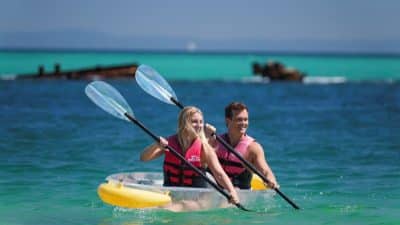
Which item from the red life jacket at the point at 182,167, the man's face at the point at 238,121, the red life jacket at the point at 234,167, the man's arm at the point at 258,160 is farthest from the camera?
the red life jacket at the point at 234,167

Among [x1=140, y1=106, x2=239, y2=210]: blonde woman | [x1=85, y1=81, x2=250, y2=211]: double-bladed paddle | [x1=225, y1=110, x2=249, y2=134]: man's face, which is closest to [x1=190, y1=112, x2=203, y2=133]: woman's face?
[x1=140, y1=106, x2=239, y2=210]: blonde woman

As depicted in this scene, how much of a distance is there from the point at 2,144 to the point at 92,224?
9.01m

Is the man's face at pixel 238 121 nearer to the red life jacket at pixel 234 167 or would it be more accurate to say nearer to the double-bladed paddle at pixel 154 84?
the red life jacket at pixel 234 167

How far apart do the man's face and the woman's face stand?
603mm

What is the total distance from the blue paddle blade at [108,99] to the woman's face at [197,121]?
1189 mm

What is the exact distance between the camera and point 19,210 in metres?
13.0

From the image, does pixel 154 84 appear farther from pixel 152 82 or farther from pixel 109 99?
pixel 109 99

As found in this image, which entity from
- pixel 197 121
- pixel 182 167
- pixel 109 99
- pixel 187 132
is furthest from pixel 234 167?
pixel 109 99

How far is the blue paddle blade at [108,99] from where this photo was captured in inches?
476

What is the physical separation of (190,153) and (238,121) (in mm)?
746

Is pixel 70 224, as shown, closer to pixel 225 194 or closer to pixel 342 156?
pixel 225 194

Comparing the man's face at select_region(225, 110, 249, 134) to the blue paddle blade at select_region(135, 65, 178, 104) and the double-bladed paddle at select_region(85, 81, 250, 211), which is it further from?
the double-bladed paddle at select_region(85, 81, 250, 211)

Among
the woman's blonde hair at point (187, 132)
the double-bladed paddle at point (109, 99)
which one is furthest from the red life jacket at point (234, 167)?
the double-bladed paddle at point (109, 99)

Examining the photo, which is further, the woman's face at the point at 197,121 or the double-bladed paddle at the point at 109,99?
the double-bladed paddle at the point at 109,99
